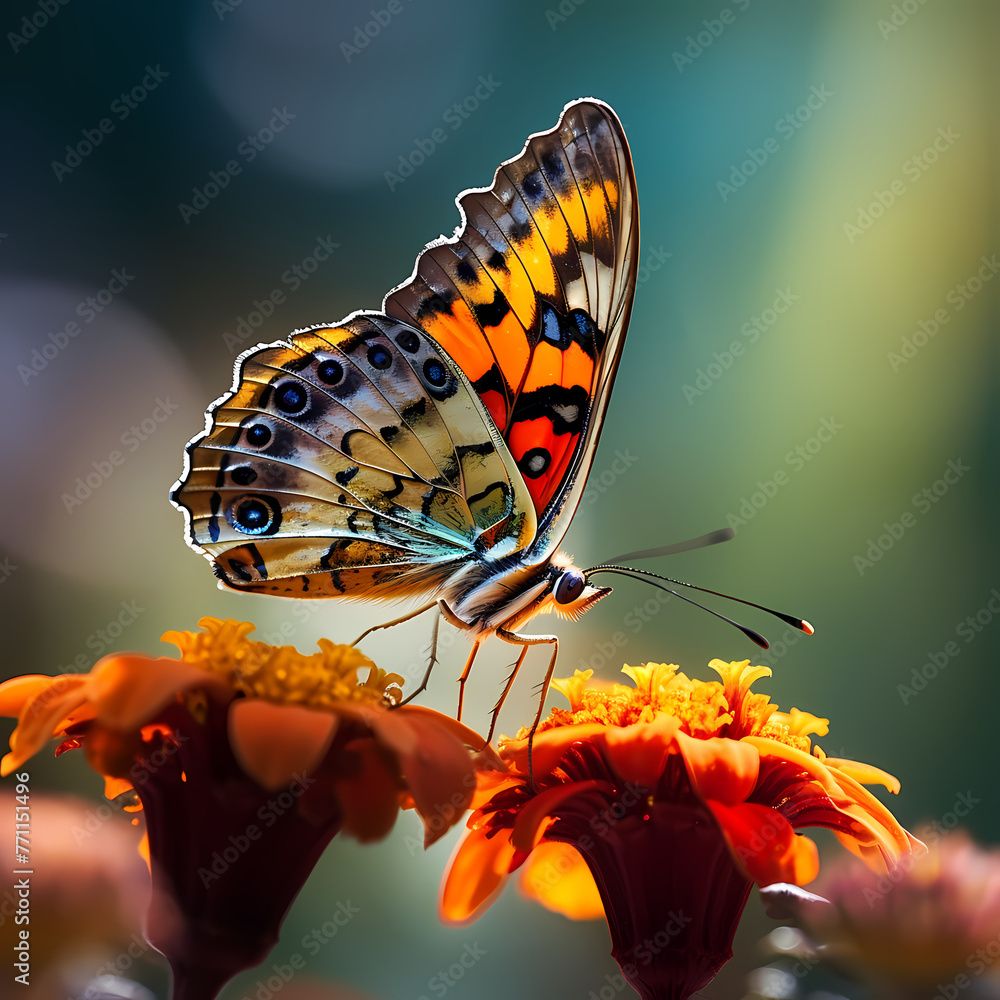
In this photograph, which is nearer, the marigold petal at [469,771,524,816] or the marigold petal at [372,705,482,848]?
the marigold petal at [372,705,482,848]

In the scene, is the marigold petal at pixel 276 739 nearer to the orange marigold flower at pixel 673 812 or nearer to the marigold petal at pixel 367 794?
the marigold petal at pixel 367 794

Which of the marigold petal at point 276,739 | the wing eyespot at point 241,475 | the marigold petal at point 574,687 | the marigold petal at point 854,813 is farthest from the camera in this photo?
the wing eyespot at point 241,475

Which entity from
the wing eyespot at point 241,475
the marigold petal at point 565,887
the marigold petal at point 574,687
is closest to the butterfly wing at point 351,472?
the wing eyespot at point 241,475

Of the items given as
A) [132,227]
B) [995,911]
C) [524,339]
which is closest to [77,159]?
[132,227]

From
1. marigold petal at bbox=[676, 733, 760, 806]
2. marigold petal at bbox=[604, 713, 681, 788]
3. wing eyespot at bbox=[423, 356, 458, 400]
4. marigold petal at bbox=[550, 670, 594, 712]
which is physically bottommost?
marigold petal at bbox=[550, 670, 594, 712]

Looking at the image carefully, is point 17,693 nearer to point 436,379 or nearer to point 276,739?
point 276,739

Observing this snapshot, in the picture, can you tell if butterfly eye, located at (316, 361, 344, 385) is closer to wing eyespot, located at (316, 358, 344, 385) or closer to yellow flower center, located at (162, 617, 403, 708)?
wing eyespot, located at (316, 358, 344, 385)

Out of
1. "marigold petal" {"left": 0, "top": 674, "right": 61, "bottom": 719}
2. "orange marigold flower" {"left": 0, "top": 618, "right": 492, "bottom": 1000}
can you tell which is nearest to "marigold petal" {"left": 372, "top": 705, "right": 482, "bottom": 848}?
"orange marigold flower" {"left": 0, "top": 618, "right": 492, "bottom": 1000}

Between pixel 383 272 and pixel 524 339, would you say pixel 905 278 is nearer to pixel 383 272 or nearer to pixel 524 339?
pixel 383 272
